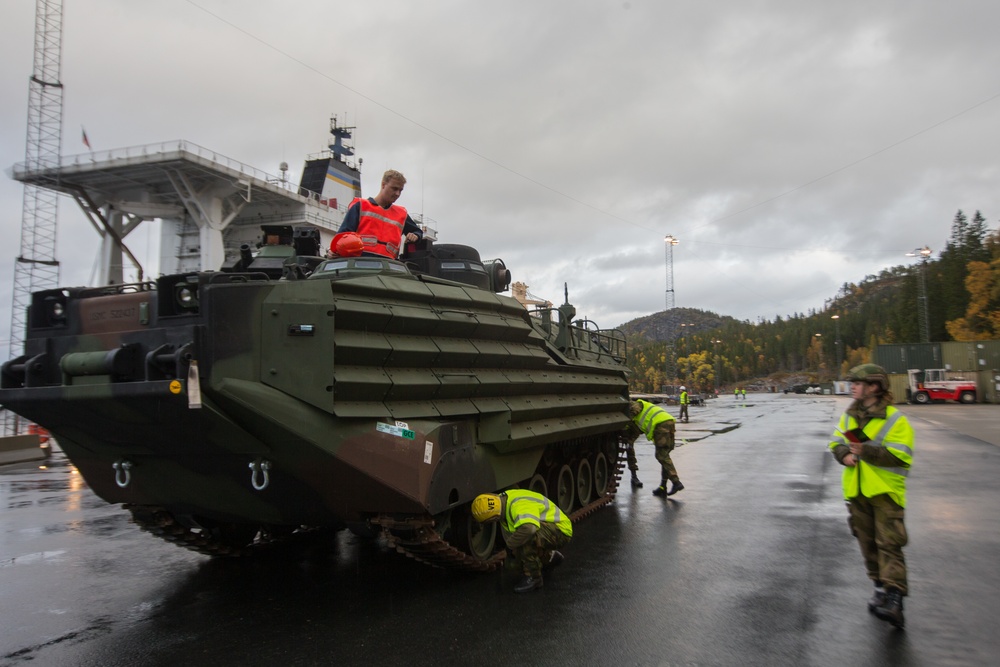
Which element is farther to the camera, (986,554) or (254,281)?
(986,554)

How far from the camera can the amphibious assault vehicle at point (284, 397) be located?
15.0ft

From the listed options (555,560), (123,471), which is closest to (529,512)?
(555,560)

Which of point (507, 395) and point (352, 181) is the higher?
point (352, 181)

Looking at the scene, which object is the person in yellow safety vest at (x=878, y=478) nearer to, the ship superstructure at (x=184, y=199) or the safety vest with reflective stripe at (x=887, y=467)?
the safety vest with reflective stripe at (x=887, y=467)

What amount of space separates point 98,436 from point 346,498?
179cm

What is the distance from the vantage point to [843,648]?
170 inches

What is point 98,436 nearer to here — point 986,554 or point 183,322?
point 183,322

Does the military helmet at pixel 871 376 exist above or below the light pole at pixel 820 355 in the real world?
below

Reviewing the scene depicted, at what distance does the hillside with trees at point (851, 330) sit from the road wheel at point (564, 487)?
4212mm

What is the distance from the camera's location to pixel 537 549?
570 centimetres

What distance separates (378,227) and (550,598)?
11.2ft

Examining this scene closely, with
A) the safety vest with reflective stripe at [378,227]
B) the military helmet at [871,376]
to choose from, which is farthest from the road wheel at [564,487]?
the military helmet at [871,376]

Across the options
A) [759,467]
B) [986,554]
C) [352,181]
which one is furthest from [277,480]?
[352,181]

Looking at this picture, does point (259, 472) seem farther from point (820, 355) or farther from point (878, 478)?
point (820, 355)
